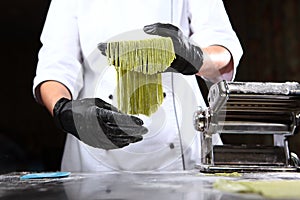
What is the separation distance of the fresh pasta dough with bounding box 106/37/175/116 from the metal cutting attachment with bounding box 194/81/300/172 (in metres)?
0.17

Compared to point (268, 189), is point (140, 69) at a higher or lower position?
higher

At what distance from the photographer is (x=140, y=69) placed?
138 cm

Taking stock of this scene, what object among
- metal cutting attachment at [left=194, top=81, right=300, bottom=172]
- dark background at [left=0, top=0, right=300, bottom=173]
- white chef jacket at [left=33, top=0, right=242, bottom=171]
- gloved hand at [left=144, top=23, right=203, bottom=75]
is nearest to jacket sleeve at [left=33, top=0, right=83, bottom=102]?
white chef jacket at [left=33, top=0, right=242, bottom=171]

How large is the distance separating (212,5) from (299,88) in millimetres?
517

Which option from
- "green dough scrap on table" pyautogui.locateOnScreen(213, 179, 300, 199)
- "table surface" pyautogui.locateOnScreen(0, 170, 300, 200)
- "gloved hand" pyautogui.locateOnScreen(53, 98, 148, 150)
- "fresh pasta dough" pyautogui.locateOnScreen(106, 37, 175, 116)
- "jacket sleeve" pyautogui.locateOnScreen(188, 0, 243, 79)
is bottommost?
"table surface" pyautogui.locateOnScreen(0, 170, 300, 200)

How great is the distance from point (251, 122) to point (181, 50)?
280mm

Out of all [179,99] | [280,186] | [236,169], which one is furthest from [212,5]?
[280,186]

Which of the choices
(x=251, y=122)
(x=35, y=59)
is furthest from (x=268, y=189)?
(x=35, y=59)

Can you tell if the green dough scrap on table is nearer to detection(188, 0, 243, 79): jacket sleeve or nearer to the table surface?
the table surface

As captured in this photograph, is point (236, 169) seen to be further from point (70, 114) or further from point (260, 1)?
point (260, 1)

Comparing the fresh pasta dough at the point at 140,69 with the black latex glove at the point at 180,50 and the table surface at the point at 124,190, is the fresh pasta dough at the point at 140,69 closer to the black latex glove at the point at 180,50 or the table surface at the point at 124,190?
the black latex glove at the point at 180,50

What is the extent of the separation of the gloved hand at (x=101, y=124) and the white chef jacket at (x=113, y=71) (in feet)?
0.60

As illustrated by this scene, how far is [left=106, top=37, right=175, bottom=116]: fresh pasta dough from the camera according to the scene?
4.38 feet

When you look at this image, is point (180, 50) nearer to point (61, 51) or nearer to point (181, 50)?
point (181, 50)
